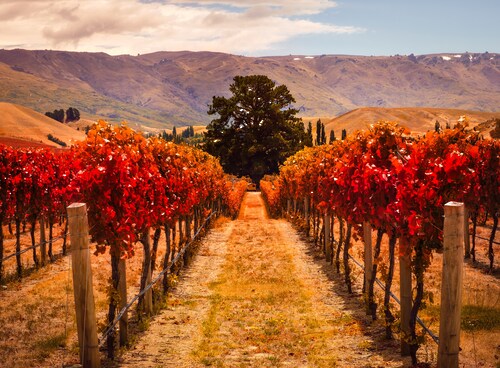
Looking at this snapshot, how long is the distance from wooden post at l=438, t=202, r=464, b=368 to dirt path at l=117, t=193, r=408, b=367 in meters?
3.44

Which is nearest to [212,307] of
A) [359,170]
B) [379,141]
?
[359,170]

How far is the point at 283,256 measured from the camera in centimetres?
2711

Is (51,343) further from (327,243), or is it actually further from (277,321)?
(327,243)

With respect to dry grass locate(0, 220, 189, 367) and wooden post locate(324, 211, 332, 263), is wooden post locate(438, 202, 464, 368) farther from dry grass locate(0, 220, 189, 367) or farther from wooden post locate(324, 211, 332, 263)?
wooden post locate(324, 211, 332, 263)

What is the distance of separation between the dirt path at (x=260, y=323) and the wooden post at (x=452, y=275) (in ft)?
11.3

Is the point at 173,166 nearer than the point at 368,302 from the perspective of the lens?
No

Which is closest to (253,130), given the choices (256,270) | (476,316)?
(256,270)

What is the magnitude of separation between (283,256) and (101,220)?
54.1ft

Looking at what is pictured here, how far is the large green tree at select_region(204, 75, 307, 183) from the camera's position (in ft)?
290

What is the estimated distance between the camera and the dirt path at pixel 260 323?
38.8ft

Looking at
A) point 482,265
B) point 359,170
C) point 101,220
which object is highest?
point 359,170

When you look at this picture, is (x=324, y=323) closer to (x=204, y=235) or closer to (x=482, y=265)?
(x=482, y=265)

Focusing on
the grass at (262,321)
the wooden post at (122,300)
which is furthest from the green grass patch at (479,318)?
the wooden post at (122,300)

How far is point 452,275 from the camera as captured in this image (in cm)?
775
